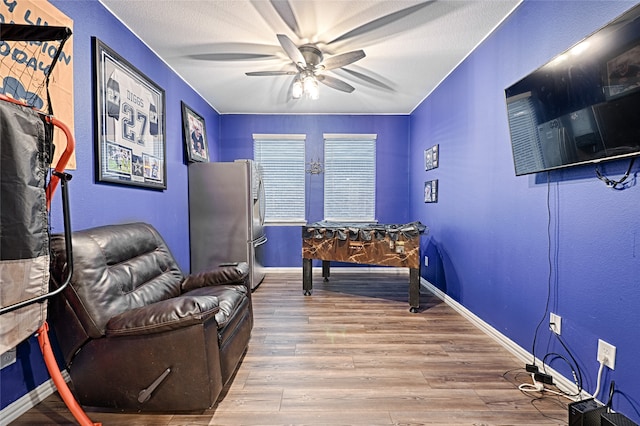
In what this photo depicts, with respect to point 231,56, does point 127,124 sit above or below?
below

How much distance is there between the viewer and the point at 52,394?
1.73m

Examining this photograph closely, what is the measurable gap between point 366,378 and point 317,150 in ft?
11.8

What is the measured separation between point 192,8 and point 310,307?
3042 mm

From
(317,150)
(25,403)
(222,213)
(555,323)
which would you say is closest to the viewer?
(25,403)

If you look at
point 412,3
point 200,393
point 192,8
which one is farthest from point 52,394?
point 412,3

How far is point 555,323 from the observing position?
1825 mm

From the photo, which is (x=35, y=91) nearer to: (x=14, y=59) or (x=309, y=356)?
(x=14, y=59)

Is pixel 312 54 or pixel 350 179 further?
pixel 350 179

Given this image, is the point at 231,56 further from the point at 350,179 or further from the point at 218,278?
the point at 350,179

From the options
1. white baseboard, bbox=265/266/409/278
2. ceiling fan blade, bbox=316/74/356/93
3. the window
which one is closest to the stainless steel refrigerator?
white baseboard, bbox=265/266/409/278

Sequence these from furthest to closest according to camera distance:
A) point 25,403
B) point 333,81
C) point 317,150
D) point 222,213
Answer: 1. point 317,150
2. point 222,213
3. point 333,81
4. point 25,403

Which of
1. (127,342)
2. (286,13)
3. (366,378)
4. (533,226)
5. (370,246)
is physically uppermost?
(286,13)

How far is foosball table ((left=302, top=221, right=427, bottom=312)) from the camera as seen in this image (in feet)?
9.99

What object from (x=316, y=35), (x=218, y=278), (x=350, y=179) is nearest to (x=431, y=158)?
(x=350, y=179)
